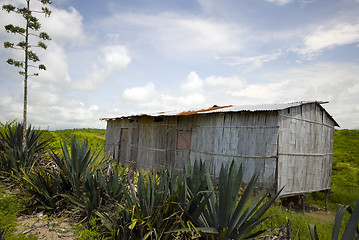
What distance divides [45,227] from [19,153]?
2863 millimetres

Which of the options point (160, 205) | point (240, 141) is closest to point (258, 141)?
point (240, 141)

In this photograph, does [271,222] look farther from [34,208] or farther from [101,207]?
[34,208]

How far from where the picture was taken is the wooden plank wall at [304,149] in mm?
8461

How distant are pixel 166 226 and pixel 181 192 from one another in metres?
0.48

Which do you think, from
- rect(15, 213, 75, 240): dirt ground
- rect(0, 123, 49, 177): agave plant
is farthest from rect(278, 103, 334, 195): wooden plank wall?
rect(0, 123, 49, 177): agave plant

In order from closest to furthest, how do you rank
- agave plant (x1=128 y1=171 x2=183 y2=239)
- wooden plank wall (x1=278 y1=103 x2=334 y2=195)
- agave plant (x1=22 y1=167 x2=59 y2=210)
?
agave plant (x1=128 y1=171 x2=183 y2=239) < agave plant (x1=22 y1=167 x2=59 y2=210) < wooden plank wall (x1=278 y1=103 x2=334 y2=195)

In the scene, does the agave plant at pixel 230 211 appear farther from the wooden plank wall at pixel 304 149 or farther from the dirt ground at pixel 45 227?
the wooden plank wall at pixel 304 149

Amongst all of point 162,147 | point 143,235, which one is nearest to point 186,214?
point 143,235

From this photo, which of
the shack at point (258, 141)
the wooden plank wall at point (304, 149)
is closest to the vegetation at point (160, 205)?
the shack at point (258, 141)

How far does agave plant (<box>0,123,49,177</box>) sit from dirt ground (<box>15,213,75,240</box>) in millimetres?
1230

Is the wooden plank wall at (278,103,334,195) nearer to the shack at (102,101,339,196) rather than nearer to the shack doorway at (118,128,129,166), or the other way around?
the shack at (102,101,339,196)

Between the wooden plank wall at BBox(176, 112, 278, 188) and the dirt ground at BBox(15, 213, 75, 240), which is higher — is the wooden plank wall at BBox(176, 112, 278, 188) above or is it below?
above

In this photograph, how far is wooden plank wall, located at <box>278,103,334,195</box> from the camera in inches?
333

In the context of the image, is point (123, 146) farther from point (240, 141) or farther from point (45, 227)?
point (45, 227)
